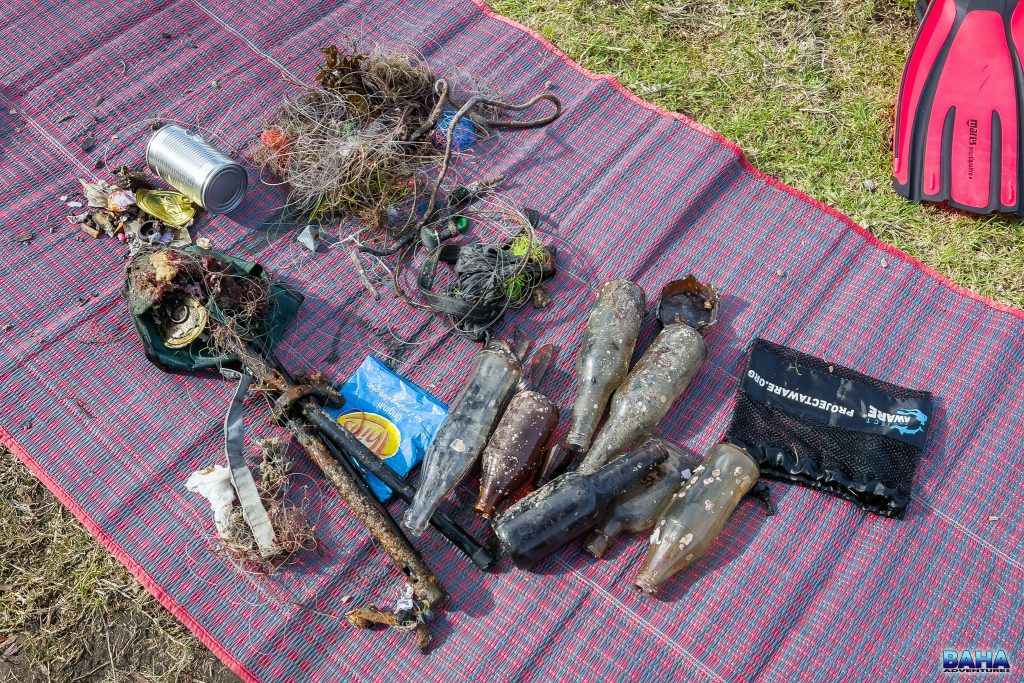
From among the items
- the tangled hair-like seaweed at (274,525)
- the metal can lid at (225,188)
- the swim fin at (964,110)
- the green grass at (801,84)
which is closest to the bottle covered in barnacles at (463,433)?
the tangled hair-like seaweed at (274,525)

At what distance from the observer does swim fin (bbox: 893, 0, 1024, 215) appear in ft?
13.6

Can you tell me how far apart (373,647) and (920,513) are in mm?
2565

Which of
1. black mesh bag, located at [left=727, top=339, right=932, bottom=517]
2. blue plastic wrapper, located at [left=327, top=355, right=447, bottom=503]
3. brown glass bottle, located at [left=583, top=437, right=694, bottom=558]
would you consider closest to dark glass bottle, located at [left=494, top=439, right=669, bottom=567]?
brown glass bottle, located at [left=583, top=437, right=694, bottom=558]

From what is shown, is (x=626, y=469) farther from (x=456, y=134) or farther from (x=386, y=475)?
(x=456, y=134)

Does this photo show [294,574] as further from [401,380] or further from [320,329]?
[320,329]

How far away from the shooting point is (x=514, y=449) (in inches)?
120

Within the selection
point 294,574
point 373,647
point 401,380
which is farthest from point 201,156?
point 373,647

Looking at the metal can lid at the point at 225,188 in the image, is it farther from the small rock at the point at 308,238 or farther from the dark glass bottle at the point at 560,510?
the dark glass bottle at the point at 560,510

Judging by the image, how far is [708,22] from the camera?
501 cm

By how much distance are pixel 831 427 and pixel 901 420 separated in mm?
343

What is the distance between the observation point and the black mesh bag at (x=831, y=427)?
3.29 meters

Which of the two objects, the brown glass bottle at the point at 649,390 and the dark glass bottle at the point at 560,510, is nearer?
the dark glass bottle at the point at 560,510

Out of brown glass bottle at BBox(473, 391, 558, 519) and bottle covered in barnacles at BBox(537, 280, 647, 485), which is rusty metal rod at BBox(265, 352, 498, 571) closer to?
brown glass bottle at BBox(473, 391, 558, 519)

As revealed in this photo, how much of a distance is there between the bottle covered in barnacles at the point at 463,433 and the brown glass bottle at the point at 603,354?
323mm
